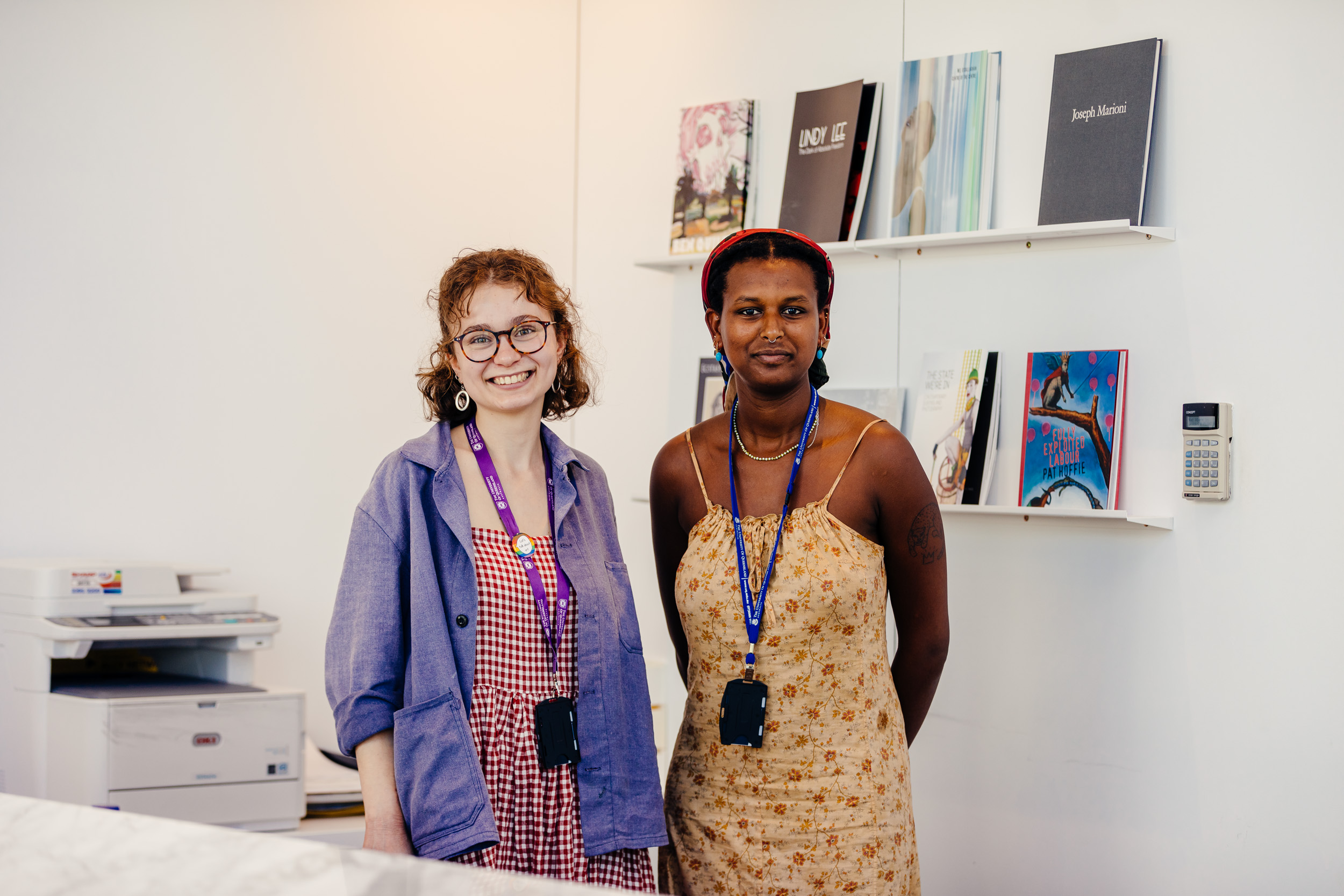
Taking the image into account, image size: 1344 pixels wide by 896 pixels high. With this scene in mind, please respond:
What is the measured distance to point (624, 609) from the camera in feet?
5.32

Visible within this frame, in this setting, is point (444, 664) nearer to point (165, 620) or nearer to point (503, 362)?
point (503, 362)

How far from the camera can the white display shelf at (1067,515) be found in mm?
2447

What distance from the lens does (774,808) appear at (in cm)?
160

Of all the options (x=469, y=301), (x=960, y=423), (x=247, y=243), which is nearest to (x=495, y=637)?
(x=469, y=301)

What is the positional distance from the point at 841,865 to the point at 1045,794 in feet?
4.09

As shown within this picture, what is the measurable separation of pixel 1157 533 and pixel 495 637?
166 cm

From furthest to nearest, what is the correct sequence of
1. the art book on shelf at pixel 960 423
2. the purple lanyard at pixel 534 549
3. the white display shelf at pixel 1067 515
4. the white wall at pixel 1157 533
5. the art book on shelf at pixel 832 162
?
the art book on shelf at pixel 832 162 < the art book on shelf at pixel 960 423 < the white display shelf at pixel 1067 515 < the white wall at pixel 1157 533 < the purple lanyard at pixel 534 549

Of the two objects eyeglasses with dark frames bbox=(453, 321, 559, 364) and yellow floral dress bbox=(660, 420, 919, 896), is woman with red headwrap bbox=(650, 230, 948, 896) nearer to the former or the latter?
yellow floral dress bbox=(660, 420, 919, 896)

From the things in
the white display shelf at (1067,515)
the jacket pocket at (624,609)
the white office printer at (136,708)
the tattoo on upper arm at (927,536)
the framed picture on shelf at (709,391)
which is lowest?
the white office printer at (136,708)

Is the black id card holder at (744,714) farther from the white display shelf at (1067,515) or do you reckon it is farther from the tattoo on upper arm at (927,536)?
the white display shelf at (1067,515)

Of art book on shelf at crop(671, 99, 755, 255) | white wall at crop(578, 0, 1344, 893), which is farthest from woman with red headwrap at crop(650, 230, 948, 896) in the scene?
art book on shelf at crop(671, 99, 755, 255)

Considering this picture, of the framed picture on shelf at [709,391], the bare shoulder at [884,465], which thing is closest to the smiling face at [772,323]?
the bare shoulder at [884,465]

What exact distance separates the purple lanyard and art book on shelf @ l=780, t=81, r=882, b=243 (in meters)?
1.55

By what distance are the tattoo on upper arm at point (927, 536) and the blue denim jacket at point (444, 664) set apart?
18.0 inches
